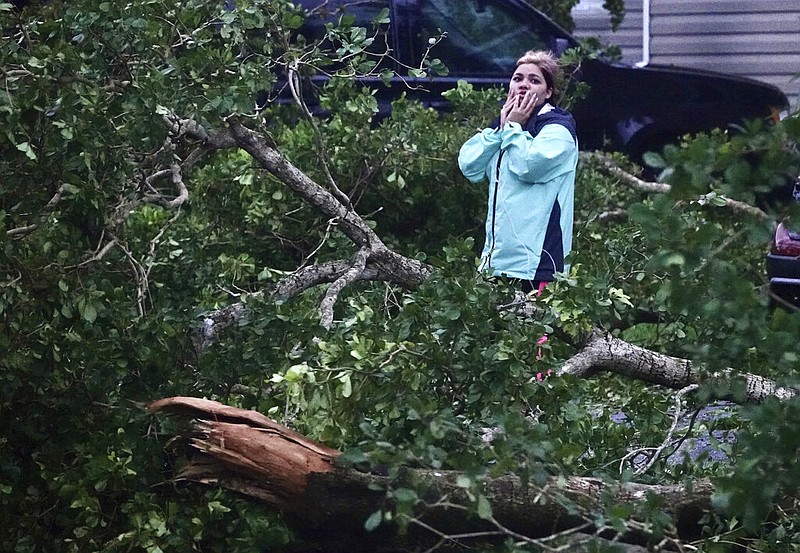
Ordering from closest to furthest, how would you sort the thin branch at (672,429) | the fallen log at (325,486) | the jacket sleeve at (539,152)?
the fallen log at (325,486)
the thin branch at (672,429)
the jacket sleeve at (539,152)

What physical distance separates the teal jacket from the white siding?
400 inches

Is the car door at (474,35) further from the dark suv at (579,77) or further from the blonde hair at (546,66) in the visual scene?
the blonde hair at (546,66)

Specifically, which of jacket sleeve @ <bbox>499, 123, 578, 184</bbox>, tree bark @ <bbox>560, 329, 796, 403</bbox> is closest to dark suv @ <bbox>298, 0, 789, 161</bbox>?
jacket sleeve @ <bbox>499, 123, 578, 184</bbox>

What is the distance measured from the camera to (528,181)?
4742mm

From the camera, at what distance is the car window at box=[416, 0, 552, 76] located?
8.67m

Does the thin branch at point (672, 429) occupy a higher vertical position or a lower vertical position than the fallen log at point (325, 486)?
lower

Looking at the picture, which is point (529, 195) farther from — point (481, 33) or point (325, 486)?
point (481, 33)

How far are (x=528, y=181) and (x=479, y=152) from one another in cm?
Answer: 24

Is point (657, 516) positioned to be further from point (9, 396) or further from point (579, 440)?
point (9, 396)

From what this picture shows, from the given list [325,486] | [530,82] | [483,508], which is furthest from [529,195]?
[483,508]

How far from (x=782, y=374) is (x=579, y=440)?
4.60ft

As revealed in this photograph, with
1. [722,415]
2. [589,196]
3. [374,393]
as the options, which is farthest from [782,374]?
[589,196]

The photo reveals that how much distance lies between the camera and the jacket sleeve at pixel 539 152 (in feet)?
15.2

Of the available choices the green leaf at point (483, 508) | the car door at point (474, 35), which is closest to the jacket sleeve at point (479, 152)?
the green leaf at point (483, 508)
